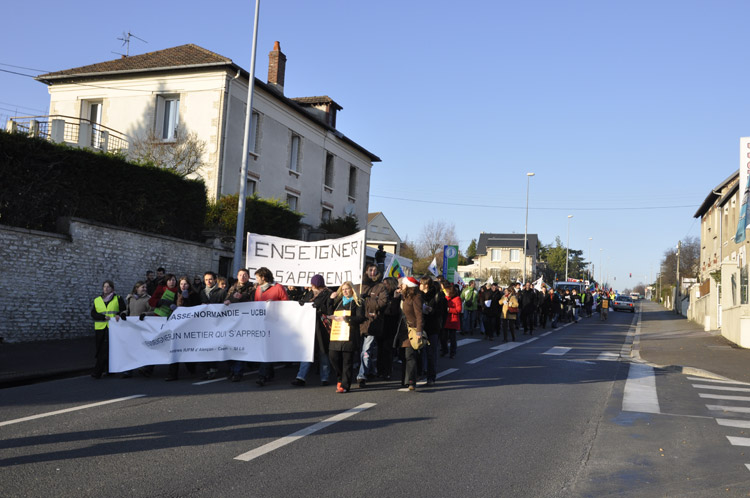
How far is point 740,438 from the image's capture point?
741cm

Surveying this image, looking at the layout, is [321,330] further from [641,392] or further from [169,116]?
[169,116]

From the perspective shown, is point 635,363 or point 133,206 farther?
point 133,206

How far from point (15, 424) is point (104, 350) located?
4.02m

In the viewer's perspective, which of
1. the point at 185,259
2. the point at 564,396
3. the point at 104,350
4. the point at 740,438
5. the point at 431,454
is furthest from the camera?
the point at 185,259

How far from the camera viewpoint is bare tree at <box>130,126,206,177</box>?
81.4ft

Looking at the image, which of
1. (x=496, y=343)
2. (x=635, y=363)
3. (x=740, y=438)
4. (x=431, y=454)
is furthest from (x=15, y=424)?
(x=496, y=343)

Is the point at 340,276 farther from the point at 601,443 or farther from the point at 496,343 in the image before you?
the point at 496,343

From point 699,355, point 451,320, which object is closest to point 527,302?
point 699,355

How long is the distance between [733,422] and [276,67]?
95.4ft

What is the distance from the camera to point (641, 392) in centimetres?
1062

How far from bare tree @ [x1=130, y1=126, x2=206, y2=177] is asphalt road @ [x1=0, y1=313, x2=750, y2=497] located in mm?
15282

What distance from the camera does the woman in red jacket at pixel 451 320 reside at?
14.2 metres

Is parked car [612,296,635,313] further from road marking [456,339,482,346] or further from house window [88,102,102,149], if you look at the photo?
house window [88,102,102,149]

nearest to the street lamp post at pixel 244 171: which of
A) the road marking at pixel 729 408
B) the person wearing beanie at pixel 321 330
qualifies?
the person wearing beanie at pixel 321 330
